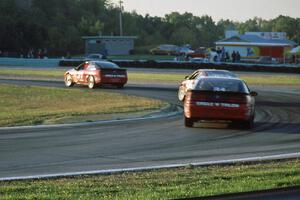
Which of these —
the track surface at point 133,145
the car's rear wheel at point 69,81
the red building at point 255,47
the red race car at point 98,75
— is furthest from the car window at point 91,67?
the red building at point 255,47

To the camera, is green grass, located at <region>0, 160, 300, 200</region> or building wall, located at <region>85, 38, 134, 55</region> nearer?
green grass, located at <region>0, 160, 300, 200</region>

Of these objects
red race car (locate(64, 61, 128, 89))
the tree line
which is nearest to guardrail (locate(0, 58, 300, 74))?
red race car (locate(64, 61, 128, 89))

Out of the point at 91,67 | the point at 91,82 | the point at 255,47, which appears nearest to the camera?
the point at 91,82

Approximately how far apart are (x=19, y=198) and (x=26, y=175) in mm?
2378

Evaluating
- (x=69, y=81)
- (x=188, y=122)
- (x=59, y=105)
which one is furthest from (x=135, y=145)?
(x=69, y=81)

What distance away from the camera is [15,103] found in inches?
947

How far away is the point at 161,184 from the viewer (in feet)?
28.8

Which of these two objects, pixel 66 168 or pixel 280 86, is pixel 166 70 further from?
pixel 66 168

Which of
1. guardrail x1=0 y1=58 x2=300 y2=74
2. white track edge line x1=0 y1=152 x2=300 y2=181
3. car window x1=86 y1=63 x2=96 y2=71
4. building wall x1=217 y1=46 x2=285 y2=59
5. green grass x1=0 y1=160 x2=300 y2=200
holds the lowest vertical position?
building wall x1=217 y1=46 x2=285 y2=59

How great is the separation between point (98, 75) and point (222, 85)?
15.7 m

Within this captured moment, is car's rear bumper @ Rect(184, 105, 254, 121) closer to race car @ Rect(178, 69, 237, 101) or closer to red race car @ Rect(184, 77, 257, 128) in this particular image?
red race car @ Rect(184, 77, 257, 128)

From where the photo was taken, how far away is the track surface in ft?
36.9

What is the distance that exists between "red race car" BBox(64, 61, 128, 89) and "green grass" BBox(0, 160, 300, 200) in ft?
72.2

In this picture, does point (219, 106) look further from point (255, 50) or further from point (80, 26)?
point (80, 26)
